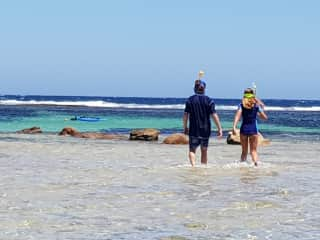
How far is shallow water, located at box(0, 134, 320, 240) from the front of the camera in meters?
7.96

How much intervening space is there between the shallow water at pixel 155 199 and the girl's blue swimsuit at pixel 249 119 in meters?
0.73

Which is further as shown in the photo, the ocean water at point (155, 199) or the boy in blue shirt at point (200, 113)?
the boy in blue shirt at point (200, 113)

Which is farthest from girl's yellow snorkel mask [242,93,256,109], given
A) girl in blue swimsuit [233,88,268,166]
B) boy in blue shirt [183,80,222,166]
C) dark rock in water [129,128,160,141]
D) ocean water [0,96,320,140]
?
ocean water [0,96,320,140]

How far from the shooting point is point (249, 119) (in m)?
14.8

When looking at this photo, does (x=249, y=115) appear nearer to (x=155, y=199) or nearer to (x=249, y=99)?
(x=249, y=99)

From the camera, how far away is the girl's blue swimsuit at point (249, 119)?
14.7 metres

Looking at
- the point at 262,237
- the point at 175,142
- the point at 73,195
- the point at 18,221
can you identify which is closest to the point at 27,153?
the point at 175,142

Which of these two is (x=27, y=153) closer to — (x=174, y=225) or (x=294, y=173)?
(x=294, y=173)

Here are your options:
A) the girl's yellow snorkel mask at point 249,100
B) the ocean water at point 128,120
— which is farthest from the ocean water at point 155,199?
the ocean water at point 128,120

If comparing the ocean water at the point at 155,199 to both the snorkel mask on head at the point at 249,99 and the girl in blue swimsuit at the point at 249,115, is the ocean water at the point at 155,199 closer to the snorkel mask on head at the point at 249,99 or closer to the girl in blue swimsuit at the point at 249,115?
the girl in blue swimsuit at the point at 249,115

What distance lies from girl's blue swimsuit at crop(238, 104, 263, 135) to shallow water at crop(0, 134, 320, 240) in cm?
73

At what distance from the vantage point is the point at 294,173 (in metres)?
14.0

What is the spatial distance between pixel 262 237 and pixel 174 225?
108cm

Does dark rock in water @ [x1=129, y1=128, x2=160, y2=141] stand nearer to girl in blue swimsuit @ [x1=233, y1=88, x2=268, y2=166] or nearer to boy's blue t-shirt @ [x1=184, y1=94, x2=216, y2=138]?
girl in blue swimsuit @ [x1=233, y1=88, x2=268, y2=166]
